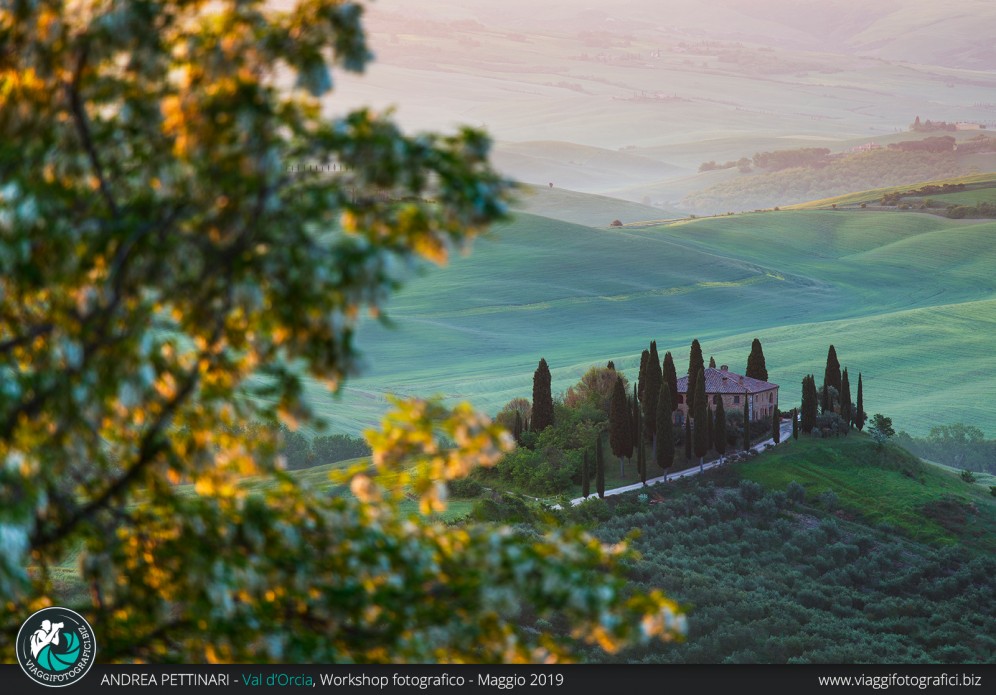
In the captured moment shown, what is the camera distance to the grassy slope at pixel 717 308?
46094mm

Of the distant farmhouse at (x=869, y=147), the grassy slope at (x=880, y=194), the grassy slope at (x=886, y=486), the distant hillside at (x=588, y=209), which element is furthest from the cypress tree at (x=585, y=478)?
the distant hillside at (x=588, y=209)

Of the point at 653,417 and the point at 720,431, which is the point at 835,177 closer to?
the point at 720,431

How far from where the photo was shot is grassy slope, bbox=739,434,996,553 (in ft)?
83.1

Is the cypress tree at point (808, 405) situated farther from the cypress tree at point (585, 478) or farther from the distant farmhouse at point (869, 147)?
the distant farmhouse at point (869, 147)

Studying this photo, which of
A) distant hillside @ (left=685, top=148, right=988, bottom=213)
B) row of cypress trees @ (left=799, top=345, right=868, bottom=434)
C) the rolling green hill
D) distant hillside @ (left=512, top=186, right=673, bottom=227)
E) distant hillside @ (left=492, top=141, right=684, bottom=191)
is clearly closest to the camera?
the rolling green hill

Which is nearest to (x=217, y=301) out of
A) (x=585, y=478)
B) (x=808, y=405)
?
(x=585, y=478)

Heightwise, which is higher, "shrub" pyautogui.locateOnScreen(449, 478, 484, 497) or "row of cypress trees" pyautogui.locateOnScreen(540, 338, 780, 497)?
"row of cypress trees" pyautogui.locateOnScreen(540, 338, 780, 497)

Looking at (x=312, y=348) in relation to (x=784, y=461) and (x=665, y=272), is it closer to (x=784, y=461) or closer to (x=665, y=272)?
(x=784, y=461)

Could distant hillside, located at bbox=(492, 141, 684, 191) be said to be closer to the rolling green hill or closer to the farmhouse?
the farmhouse

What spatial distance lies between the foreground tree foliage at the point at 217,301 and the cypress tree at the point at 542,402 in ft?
72.5

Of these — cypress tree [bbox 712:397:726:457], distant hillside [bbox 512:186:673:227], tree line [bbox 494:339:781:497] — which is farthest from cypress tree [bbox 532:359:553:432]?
distant hillside [bbox 512:186:673:227]

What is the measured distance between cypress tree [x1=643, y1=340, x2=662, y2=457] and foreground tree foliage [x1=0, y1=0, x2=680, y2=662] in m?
22.4

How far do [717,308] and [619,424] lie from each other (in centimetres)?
3674

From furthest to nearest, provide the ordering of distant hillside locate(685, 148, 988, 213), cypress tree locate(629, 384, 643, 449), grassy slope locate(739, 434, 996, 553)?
1. distant hillside locate(685, 148, 988, 213)
2. cypress tree locate(629, 384, 643, 449)
3. grassy slope locate(739, 434, 996, 553)
